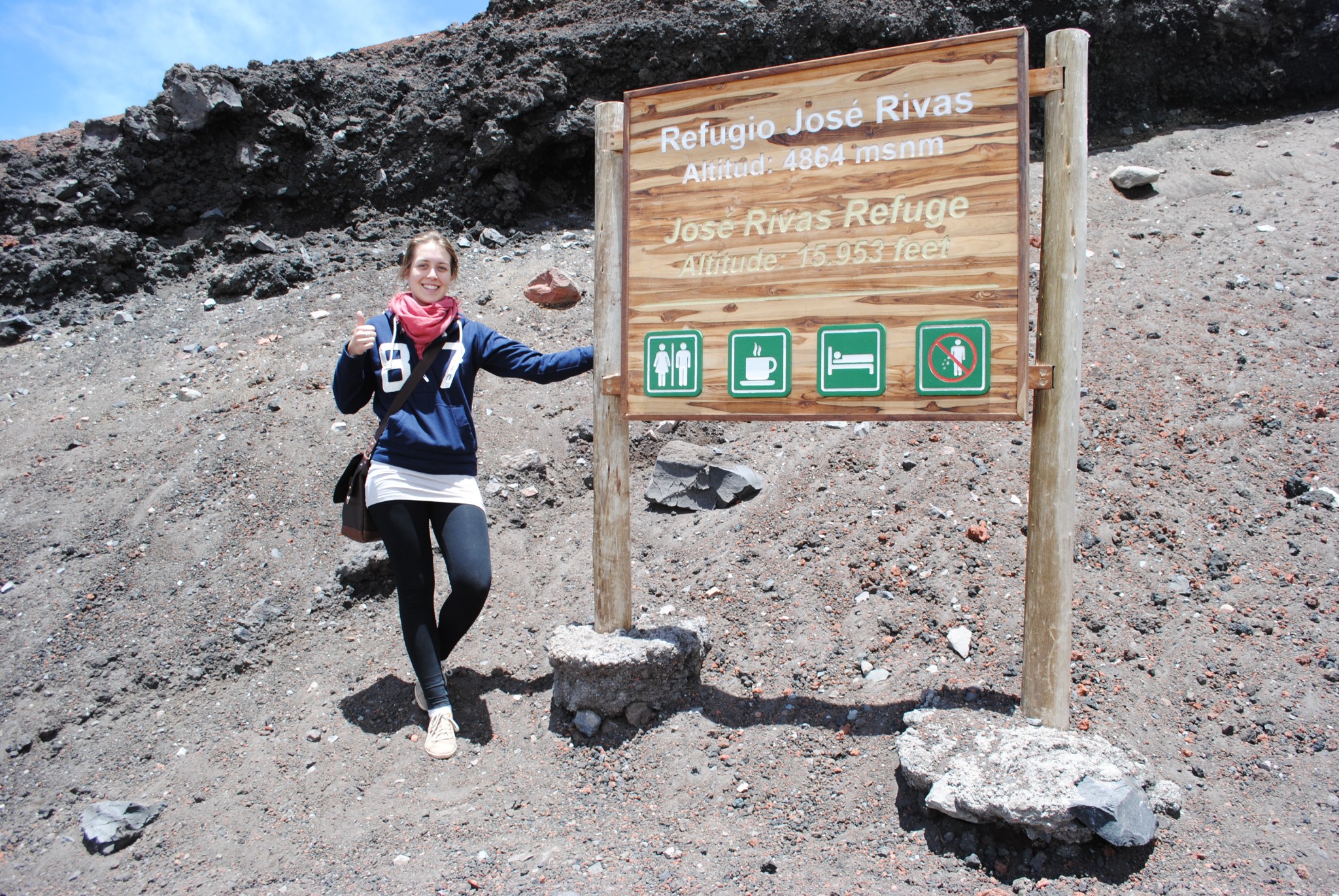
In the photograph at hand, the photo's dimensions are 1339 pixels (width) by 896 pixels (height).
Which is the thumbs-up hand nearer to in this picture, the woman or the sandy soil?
the woman

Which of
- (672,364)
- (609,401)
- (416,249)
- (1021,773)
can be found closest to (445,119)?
(416,249)

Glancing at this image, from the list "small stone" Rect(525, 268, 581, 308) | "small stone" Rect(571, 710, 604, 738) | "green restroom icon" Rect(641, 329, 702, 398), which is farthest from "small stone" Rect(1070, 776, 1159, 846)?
"small stone" Rect(525, 268, 581, 308)

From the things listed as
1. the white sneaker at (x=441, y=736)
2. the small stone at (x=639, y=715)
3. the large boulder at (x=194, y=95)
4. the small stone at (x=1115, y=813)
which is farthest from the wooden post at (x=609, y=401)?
the large boulder at (x=194, y=95)

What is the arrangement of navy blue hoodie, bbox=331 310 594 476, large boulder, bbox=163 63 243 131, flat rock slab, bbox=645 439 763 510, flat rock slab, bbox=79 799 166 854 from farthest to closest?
large boulder, bbox=163 63 243 131 → flat rock slab, bbox=645 439 763 510 → navy blue hoodie, bbox=331 310 594 476 → flat rock slab, bbox=79 799 166 854

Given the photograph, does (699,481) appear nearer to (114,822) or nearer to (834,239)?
(834,239)

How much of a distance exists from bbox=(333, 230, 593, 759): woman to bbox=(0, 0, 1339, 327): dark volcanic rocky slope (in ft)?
18.1

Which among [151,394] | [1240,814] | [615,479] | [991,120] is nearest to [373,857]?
[615,479]

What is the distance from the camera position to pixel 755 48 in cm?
855

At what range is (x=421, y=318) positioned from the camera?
326 cm

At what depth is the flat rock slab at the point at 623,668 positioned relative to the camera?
3.32 meters

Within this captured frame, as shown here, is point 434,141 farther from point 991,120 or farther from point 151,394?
point 991,120

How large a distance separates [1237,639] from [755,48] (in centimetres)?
743

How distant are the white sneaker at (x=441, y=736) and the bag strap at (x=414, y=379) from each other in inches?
45.6

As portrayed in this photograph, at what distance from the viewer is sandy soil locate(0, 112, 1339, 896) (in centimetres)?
279
